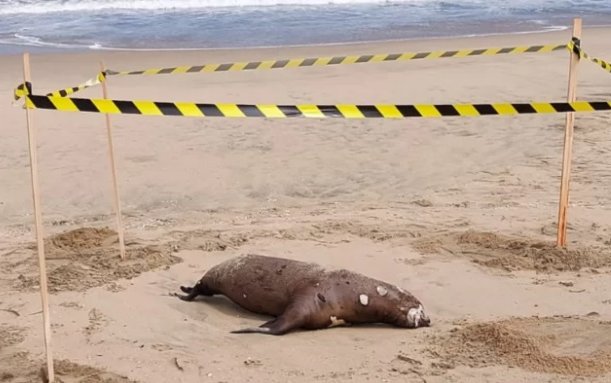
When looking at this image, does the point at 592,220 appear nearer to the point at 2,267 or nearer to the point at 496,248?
the point at 496,248

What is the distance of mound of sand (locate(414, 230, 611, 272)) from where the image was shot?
21.0 ft

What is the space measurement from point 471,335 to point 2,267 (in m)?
3.59

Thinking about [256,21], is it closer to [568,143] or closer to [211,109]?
[568,143]

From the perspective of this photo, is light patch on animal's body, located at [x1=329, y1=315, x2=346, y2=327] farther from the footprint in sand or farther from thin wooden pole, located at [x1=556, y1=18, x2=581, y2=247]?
thin wooden pole, located at [x1=556, y1=18, x2=581, y2=247]

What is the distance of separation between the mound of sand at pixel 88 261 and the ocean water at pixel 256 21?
11.7 meters

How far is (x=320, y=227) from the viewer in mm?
7402

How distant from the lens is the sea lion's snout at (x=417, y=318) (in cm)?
529

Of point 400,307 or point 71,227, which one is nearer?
point 400,307

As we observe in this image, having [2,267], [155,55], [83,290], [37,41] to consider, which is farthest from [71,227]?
[37,41]

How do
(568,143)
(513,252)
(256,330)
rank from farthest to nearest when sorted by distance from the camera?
(513,252)
(568,143)
(256,330)

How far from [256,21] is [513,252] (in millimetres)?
16899

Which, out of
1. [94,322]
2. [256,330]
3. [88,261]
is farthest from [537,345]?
[88,261]

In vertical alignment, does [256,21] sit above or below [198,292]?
above

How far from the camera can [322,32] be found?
20.3 metres
